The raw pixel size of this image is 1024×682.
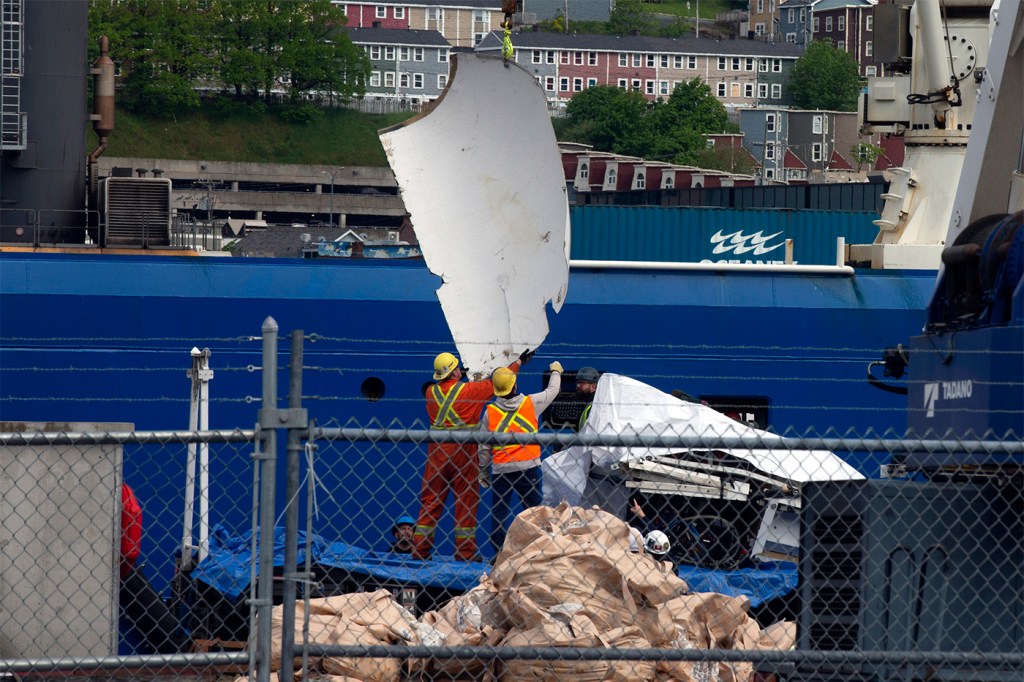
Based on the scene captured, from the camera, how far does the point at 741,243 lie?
17.3m

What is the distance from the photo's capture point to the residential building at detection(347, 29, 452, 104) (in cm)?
11450

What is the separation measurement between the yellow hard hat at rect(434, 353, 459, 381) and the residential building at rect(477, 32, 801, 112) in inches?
3928

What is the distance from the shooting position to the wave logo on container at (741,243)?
17.2m

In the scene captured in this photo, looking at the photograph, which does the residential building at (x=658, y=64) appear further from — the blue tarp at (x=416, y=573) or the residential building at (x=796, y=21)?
the blue tarp at (x=416, y=573)

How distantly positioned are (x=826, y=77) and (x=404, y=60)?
33350mm

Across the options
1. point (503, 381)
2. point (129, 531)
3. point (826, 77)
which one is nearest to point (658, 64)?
point (826, 77)

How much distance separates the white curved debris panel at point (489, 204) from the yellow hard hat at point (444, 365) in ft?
0.88

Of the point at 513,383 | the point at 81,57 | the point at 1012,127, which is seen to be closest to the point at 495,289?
the point at 513,383

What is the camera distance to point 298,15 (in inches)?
3912

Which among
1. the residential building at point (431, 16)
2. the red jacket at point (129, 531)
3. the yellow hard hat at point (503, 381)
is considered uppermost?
the residential building at point (431, 16)

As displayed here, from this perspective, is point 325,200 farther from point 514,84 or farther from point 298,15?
point 514,84

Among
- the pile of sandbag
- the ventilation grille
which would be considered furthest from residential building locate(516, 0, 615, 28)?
the pile of sandbag

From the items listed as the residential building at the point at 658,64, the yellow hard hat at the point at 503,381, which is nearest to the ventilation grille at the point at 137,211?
the yellow hard hat at the point at 503,381

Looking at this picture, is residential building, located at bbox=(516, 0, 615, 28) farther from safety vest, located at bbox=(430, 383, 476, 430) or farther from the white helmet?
the white helmet
